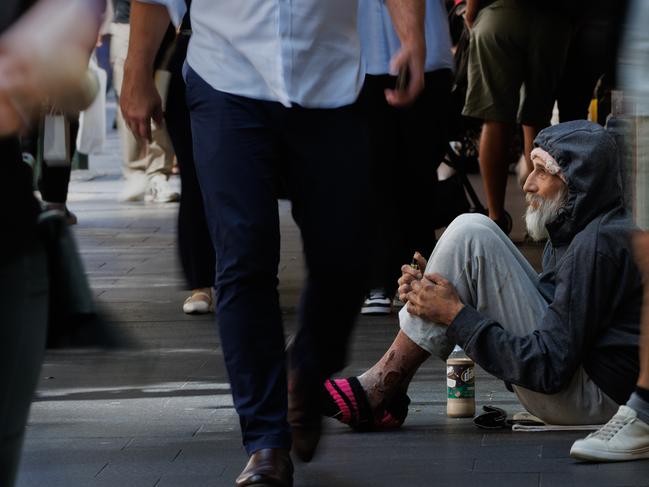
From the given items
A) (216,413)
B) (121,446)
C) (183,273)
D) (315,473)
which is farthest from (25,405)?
(183,273)

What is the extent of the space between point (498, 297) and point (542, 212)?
31 cm

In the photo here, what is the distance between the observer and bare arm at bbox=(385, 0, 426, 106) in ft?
13.7

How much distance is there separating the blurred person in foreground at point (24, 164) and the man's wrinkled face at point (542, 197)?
2486 millimetres

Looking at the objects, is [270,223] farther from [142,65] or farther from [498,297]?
[498,297]

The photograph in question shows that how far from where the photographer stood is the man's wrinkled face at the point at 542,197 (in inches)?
184

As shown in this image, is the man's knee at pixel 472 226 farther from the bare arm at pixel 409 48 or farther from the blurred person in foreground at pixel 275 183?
the blurred person in foreground at pixel 275 183

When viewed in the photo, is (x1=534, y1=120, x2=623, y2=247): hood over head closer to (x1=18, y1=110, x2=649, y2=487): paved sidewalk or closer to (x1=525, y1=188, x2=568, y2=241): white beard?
(x1=525, y1=188, x2=568, y2=241): white beard

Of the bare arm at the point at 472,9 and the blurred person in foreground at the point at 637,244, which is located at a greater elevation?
the blurred person in foreground at the point at 637,244

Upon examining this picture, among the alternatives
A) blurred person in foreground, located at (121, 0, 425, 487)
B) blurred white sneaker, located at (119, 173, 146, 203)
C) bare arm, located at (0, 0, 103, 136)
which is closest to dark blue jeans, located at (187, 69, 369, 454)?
blurred person in foreground, located at (121, 0, 425, 487)

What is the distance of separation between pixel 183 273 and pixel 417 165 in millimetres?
1048

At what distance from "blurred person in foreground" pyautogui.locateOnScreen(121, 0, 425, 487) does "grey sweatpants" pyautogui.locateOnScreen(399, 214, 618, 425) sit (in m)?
0.64

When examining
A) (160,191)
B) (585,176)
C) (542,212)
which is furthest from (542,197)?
(160,191)

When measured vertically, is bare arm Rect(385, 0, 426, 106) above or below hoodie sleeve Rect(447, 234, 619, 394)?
above

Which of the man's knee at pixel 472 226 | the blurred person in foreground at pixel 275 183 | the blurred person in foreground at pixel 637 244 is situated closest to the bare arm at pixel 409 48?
the blurred person in foreground at pixel 275 183
